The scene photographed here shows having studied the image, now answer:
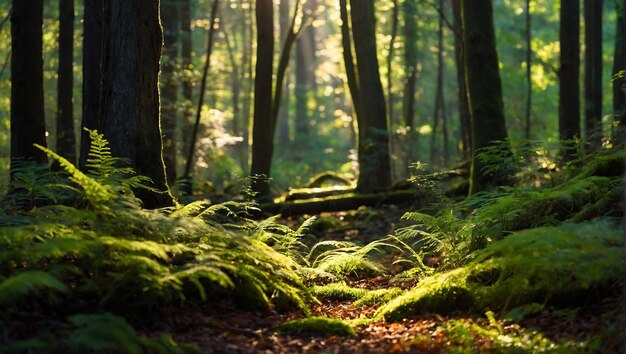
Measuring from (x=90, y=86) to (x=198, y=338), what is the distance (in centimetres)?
758

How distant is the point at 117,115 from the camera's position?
8.74m

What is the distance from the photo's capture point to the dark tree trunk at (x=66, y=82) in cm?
1481

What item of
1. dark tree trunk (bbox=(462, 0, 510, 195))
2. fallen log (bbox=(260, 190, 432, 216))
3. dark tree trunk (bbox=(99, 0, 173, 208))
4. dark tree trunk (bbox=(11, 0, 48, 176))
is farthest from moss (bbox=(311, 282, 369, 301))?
fallen log (bbox=(260, 190, 432, 216))

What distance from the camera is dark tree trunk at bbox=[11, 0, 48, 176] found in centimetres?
1116

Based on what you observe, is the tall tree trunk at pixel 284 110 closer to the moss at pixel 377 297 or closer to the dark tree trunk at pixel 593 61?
the dark tree trunk at pixel 593 61

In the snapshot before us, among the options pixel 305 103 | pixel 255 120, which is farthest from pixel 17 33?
pixel 305 103

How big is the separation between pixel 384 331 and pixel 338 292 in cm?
216

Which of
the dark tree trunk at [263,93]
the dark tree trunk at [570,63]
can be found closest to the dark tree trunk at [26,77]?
the dark tree trunk at [263,93]

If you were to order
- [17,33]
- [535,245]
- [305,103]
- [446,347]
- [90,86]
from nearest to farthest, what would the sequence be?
[446,347]
[535,245]
[17,33]
[90,86]
[305,103]

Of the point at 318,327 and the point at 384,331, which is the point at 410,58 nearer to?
the point at 384,331

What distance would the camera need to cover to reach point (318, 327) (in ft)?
20.5

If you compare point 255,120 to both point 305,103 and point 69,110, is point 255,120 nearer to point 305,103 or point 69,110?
point 69,110

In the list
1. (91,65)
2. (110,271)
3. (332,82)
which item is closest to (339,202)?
(91,65)

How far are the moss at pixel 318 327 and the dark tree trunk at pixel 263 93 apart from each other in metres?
9.22
